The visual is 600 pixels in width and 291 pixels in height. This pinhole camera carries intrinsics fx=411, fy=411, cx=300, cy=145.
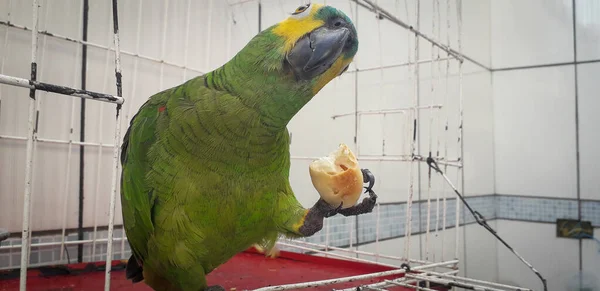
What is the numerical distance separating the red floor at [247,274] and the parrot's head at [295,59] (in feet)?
2.92

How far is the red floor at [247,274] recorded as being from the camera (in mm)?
1479

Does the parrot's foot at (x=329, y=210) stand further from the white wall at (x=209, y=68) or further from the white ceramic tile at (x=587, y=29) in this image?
the white ceramic tile at (x=587, y=29)

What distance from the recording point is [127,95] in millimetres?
1979

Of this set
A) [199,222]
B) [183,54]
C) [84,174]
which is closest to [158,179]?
[199,222]

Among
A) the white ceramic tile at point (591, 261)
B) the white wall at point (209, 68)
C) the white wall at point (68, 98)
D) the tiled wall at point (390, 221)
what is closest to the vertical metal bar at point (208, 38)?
the white wall at point (209, 68)

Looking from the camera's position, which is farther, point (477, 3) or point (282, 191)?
point (477, 3)

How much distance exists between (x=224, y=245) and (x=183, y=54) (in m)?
1.36

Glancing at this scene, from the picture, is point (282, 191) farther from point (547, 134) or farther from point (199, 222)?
point (547, 134)

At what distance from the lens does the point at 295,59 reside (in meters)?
0.89

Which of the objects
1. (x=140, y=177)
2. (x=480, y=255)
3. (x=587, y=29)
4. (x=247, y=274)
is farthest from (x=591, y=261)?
(x=140, y=177)

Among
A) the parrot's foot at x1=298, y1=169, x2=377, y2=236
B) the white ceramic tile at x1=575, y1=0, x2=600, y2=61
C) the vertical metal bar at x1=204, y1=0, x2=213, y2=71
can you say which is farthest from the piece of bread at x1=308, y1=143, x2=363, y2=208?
the white ceramic tile at x1=575, y1=0, x2=600, y2=61

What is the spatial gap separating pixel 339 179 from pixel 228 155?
0.28m

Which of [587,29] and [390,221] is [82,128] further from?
[587,29]

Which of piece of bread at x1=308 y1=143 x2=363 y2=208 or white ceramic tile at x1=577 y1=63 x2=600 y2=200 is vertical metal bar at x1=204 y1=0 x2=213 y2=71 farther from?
white ceramic tile at x1=577 y1=63 x2=600 y2=200
